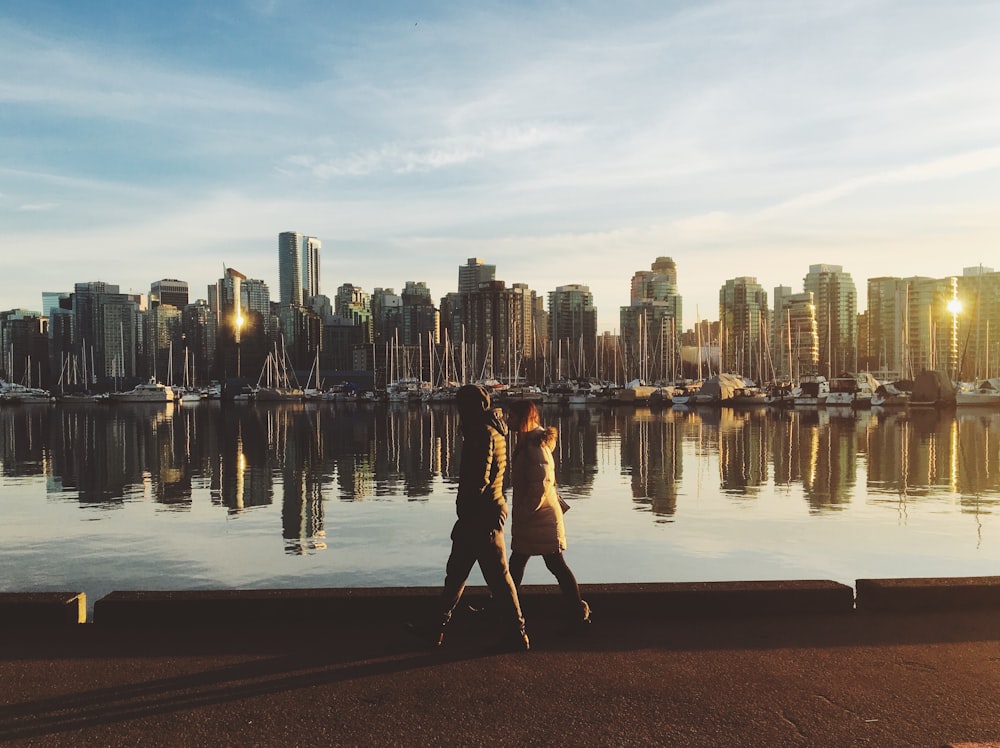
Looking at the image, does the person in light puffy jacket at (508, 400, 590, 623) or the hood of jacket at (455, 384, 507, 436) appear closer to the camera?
the hood of jacket at (455, 384, 507, 436)

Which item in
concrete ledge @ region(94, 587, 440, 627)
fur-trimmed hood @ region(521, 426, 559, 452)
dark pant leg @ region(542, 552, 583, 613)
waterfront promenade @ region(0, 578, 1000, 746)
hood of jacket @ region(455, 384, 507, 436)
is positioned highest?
hood of jacket @ region(455, 384, 507, 436)

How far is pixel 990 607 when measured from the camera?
8.73 metres

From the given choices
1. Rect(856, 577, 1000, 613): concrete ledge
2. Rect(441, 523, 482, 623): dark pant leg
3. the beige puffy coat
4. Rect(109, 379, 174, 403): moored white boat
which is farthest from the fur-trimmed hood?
Rect(109, 379, 174, 403): moored white boat

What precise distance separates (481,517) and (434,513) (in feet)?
52.7

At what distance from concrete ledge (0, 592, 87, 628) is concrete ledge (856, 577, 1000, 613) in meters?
7.34

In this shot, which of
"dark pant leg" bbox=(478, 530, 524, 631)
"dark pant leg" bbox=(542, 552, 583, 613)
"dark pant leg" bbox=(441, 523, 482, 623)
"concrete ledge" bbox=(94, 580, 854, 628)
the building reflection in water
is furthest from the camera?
the building reflection in water

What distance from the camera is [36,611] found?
26.7 feet

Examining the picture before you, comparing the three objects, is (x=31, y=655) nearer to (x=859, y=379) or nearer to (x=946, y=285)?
(x=859, y=379)

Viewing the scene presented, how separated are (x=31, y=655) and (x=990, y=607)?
339 inches

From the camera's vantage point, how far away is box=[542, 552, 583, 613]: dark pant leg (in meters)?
8.07

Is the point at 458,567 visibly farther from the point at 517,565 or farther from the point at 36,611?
the point at 36,611

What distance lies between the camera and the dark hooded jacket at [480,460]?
7.71 m

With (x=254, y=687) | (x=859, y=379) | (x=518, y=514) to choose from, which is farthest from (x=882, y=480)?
(x=859, y=379)

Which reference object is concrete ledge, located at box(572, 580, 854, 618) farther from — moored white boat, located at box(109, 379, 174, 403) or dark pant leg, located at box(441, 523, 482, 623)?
moored white boat, located at box(109, 379, 174, 403)
